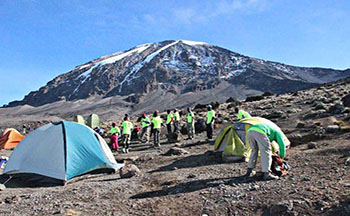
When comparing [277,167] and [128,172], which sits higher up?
[277,167]

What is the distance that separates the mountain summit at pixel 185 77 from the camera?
86125 millimetres

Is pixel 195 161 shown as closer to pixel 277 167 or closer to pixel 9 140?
pixel 277 167

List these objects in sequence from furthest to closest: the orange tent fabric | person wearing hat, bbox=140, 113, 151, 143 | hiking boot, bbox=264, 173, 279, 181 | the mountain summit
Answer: the mountain summit
the orange tent fabric
person wearing hat, bbox=140, 113, 151, 143
hiking boot, bbox=264, 173, 279, 181

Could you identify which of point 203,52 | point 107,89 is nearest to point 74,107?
point 107,89

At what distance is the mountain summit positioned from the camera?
86125 millimetres

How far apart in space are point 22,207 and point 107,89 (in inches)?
4395

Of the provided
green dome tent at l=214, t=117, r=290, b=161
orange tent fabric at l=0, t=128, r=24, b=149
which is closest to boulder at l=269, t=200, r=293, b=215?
green dome tent at l=214, t=117, r=290, b=161

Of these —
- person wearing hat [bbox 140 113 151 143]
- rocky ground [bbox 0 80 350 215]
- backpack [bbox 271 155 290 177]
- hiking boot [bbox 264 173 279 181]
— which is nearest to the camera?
rocky ground [bbox 0 80 350 215]

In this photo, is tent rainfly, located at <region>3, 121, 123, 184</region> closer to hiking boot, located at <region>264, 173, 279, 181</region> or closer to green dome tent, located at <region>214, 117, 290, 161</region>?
green dome tent, located at <region>214, 117, 290, 161</region>

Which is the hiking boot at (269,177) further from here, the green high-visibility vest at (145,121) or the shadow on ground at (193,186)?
the green high-visibility vest at (145,121)

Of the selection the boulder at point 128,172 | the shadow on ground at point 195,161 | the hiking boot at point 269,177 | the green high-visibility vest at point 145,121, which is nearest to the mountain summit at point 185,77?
the green high-visibility vest at point 145,121

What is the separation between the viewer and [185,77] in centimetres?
10862

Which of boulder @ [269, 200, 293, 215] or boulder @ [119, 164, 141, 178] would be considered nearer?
boulder @ [269, 200, 293, 215]

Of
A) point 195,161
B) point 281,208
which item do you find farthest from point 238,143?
point 281,208
